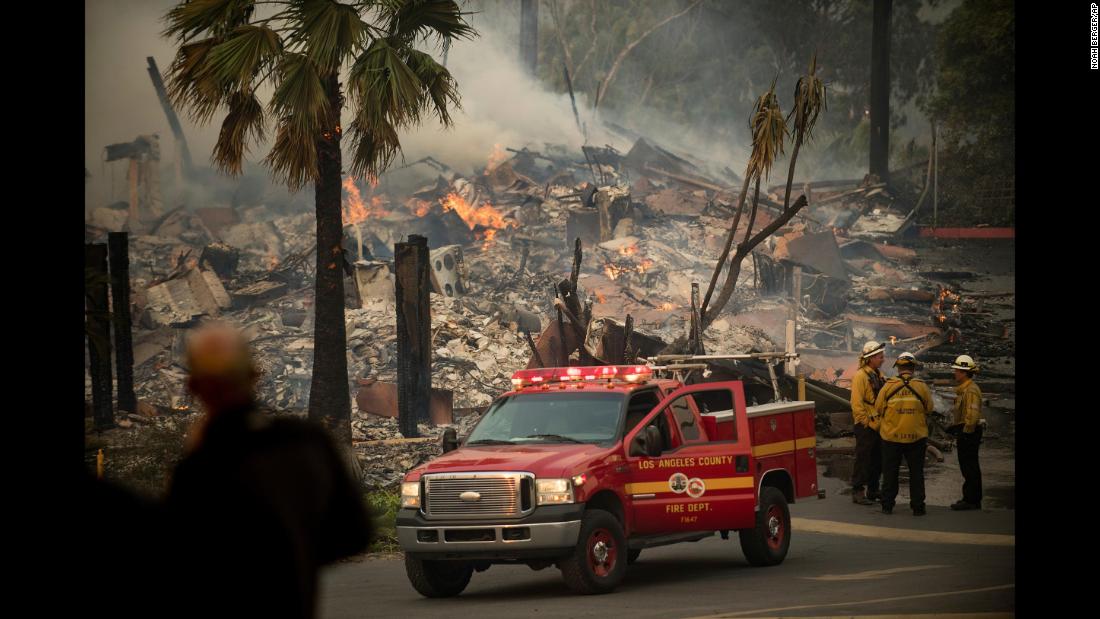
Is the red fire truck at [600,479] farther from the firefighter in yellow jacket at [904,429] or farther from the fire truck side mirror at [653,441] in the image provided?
the firefighter in yellow jacket at [904,429]

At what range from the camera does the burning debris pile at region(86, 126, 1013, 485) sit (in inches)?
1031

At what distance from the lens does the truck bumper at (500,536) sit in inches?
444

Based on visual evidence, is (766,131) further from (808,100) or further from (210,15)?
(210,15)

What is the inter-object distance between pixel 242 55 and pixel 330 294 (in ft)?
11.9

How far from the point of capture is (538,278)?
27469mm

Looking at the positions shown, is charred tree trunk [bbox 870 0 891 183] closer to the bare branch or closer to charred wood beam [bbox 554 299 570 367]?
the bare branch

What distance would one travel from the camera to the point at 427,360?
25.8 meters

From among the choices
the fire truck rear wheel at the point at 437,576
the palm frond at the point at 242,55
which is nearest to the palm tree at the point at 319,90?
the palm frond at the point at 242,55

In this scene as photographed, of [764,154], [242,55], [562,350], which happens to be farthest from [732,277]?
[242,55]
